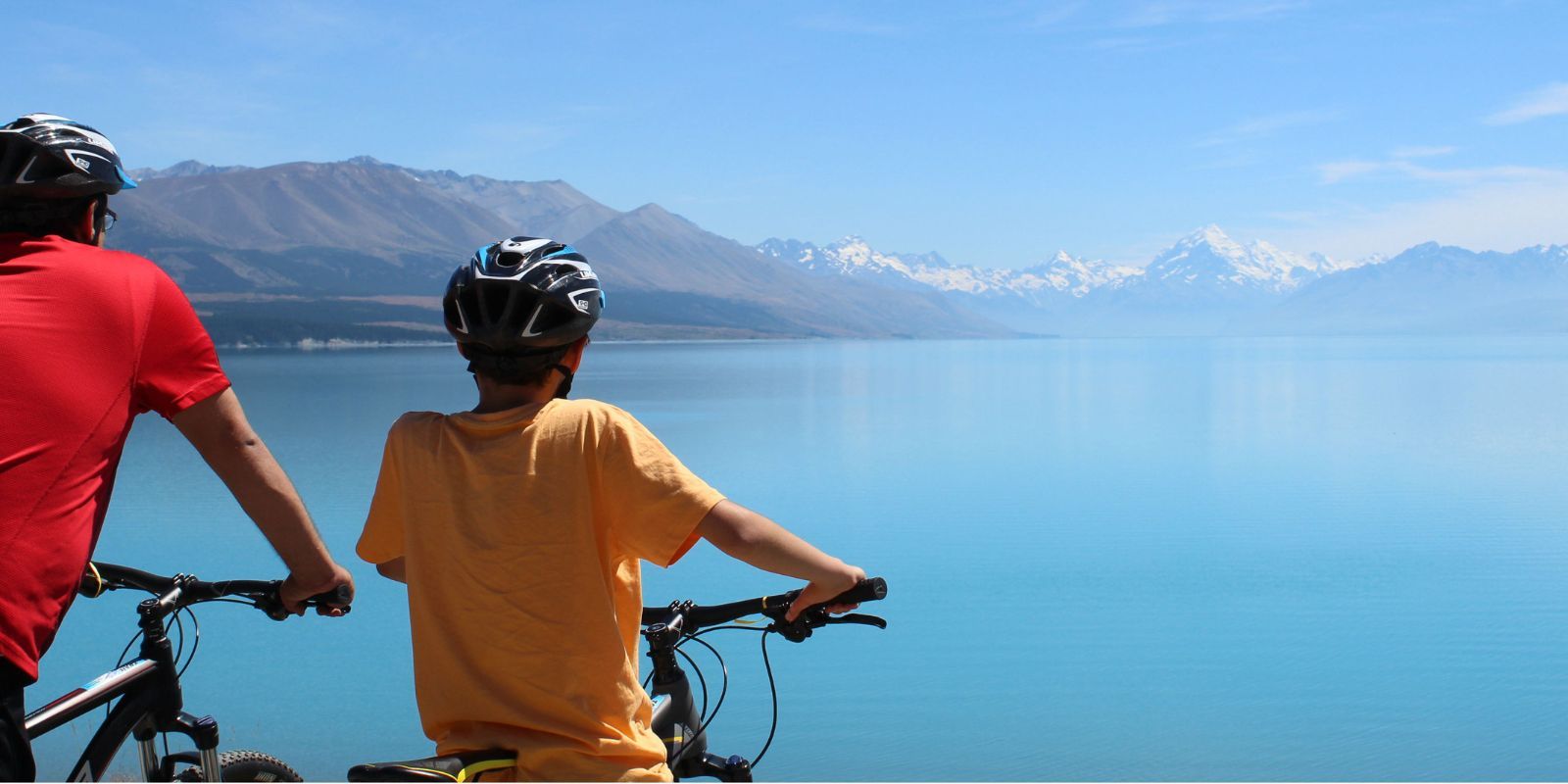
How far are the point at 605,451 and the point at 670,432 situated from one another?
1704 inches

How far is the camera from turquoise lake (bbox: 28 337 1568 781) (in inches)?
479

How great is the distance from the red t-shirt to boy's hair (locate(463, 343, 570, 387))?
553mm

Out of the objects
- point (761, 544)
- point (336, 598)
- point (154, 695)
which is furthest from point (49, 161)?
point (154, 695)

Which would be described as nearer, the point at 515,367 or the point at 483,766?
the point at 483,766

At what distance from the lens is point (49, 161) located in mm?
2846

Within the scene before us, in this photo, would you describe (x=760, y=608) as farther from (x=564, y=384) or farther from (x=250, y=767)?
(x=250, y=767)

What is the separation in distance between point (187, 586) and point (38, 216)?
1.53 m

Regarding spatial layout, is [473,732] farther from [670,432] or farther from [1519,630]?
[670,432]

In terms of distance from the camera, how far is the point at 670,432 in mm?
45750

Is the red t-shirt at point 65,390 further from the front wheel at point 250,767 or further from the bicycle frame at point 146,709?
the front wheel at point 250,767

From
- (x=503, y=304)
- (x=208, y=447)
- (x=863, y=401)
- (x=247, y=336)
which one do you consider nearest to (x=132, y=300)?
(x=208, y=447)

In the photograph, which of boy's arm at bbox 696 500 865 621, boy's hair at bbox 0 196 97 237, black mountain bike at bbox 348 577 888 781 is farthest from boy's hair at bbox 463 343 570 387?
boy's hair at bbox 0 196 97 237

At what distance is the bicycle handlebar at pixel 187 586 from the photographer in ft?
A: 11.8

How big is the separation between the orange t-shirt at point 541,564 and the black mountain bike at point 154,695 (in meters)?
1.02
